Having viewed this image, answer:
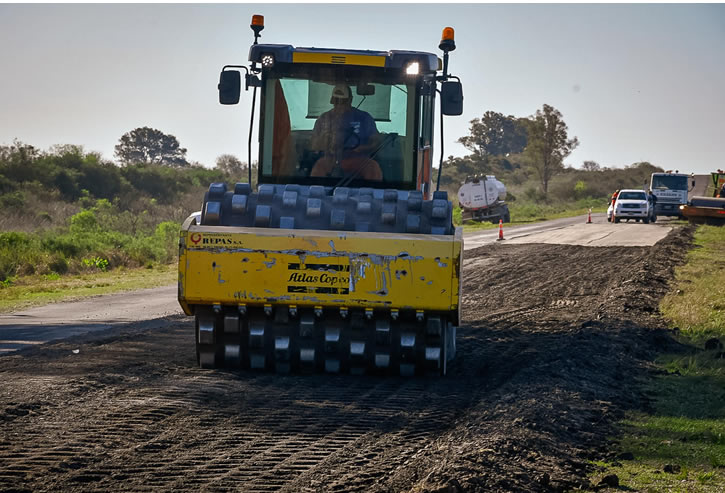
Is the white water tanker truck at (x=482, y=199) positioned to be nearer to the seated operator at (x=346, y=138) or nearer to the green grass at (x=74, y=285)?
the green grass at (x=74, y=285)

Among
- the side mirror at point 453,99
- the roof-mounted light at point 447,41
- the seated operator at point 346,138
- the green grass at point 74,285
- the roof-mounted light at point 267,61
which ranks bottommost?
the green grass at point 74,285

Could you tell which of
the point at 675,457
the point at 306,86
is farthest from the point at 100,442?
the point at 306,86

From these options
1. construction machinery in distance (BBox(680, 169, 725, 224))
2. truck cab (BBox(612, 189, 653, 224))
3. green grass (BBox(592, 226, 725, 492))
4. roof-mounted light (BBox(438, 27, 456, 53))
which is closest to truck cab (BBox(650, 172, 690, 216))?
truck cab (BBox(612, 189, 653, 224))

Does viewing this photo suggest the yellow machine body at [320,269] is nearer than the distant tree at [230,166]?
Yes

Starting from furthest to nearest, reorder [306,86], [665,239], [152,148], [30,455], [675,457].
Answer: [152,148]
[665,239]
[306,86]
[675,457]
[30,455]

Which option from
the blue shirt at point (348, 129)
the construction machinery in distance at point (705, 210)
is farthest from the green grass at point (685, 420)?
the construction machinery in distance at point (705, 210)

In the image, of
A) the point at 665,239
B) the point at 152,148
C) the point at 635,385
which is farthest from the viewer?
the point at 152,148

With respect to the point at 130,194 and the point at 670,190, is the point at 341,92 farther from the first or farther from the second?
the point at 130,194

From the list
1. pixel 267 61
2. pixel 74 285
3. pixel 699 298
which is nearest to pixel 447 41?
pixel 267 61

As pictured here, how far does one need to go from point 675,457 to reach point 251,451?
2.93 metres

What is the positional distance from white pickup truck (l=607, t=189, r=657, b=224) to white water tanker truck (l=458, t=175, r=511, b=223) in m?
7.43

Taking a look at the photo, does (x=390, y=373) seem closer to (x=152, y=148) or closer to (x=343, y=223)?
(x=343, y=223)

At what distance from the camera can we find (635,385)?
29.1 feet

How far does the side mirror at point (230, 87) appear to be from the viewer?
9141mm
